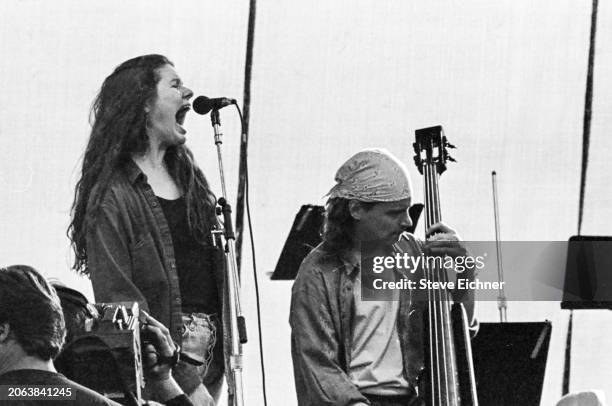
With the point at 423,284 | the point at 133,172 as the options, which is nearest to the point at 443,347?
the point at 423,284

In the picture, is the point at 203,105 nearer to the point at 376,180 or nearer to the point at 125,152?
the point at 125,152

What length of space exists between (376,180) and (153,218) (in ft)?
2.18

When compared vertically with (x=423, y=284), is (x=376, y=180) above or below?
above

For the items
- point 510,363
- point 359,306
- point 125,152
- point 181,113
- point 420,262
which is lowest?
point 510,363

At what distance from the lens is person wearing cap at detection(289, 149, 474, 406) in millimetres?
2652

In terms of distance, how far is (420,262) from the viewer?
283 centimetres

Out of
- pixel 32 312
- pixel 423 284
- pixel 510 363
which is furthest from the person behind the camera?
pixel 510 363

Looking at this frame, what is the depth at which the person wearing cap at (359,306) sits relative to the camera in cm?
265

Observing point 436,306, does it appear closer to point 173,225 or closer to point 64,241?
point 173,225

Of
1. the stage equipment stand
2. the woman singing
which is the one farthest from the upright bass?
the stage equipment stand

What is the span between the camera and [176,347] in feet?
8.92

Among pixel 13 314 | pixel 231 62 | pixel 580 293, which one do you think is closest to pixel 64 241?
pixel 231 62

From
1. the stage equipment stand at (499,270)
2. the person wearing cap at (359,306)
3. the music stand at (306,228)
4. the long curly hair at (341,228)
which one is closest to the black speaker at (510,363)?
the stage equipment stand at (499,270)

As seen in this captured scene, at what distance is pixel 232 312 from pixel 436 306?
604 millimetres
